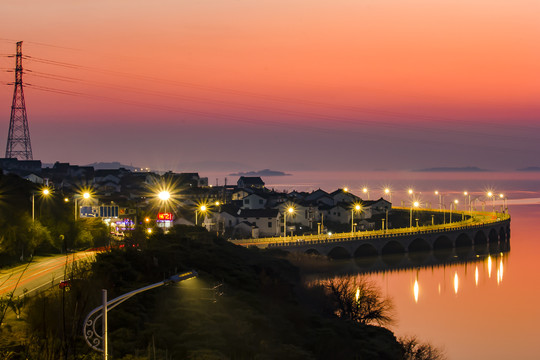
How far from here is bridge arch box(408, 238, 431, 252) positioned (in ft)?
305

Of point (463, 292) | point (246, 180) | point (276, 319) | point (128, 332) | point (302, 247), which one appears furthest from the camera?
point (246, 180)

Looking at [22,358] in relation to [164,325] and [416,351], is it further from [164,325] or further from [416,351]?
[416,351]

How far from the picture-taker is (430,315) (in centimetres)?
5359

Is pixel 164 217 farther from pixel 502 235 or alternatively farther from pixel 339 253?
pixel 502 235

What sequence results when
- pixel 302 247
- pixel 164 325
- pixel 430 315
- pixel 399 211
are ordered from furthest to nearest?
pixel 399 211, pixel 302 247, pixel 430 315, pixel 164 325

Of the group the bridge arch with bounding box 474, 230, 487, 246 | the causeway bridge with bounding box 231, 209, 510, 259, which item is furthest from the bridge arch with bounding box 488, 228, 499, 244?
the bridge arch with bounding box 474, 230, 487, 246

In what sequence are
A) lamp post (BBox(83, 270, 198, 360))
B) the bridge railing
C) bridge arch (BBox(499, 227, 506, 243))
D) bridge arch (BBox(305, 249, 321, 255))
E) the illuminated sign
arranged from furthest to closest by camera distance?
bridge arch (BBox(499, 227, 506, 243)), bridge arch (BBox(305, 249, 321, 255)), the bridge railing, the illuminated sign, lamp post (BBox(83, 270, 198, 360))

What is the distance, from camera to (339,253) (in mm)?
81062

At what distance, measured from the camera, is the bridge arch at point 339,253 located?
80.2 metres

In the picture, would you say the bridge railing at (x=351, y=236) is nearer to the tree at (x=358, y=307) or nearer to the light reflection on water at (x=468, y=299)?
the light reflection on water at (x=468, y=299)

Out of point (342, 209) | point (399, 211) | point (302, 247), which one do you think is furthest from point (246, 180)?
point (302, 247)

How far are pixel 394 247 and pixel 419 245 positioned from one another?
23.5 feet

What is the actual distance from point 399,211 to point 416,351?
322ft

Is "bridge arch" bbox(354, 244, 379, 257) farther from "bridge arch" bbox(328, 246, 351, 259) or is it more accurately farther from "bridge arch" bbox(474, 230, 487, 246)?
"bridge arch" bbox(474, 230, 487, 246)
